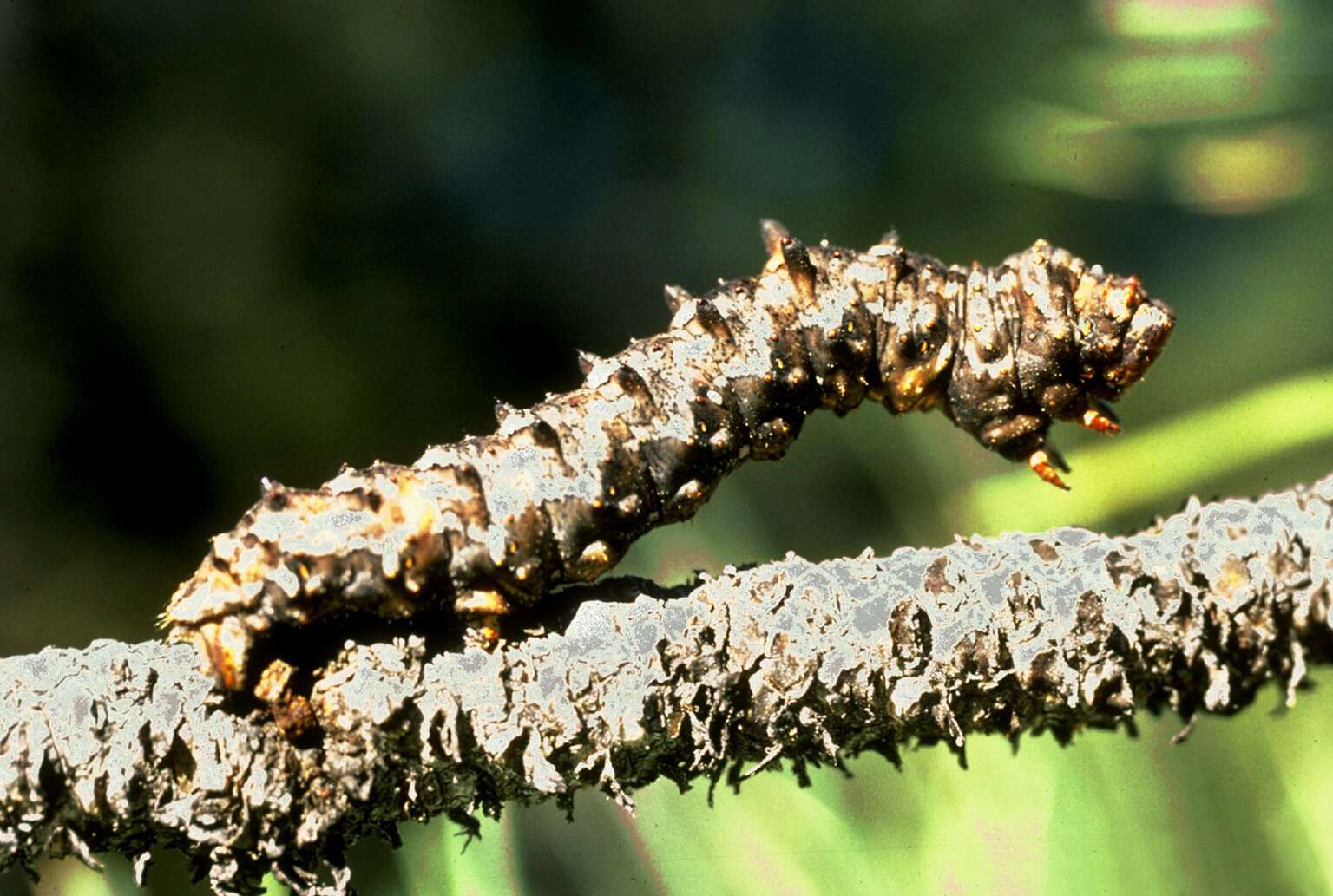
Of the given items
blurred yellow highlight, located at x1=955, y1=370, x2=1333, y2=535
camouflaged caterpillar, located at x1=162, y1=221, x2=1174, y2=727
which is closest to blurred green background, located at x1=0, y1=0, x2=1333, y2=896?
blurred yellow highlight, located at x1=955, y1=370, x2=1333, y2=535

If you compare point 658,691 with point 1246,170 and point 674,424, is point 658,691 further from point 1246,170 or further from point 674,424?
point 1246,170

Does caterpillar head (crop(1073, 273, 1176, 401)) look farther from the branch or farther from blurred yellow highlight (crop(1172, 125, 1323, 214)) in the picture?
blurred yellow highlight (crop(1172, 125, 1323, 214))

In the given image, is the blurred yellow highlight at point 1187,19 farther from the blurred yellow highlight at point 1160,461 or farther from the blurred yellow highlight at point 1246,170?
the blurred yellow highlight at point 1160,461

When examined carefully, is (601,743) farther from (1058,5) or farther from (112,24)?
(1058,5)

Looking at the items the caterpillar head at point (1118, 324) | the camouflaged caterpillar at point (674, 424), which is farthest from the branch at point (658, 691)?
the caterpillar head at point (1118, 324)

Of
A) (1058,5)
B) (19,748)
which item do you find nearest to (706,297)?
(19,748)

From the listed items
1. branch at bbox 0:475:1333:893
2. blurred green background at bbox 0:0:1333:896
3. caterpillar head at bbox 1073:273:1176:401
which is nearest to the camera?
branch at bbox 0:475:1333:893

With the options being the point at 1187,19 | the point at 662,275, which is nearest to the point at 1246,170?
the point at 1187,19
